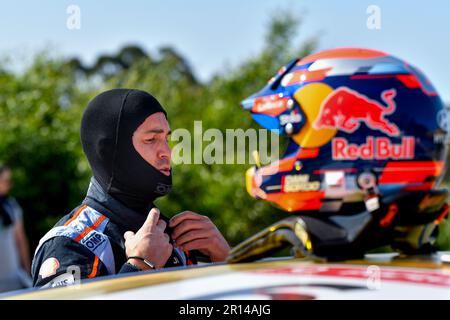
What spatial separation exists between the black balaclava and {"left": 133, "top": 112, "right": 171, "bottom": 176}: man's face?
0.02m

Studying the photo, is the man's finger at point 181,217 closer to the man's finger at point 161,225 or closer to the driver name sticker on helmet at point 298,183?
the man's finger at point 161,225

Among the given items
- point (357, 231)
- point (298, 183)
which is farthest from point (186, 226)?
point (357, 231)

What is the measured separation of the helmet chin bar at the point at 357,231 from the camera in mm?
2393

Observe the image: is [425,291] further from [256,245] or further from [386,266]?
[256,245]

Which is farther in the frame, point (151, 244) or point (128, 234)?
point (128, 234)

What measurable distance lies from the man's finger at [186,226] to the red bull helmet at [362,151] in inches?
25.2

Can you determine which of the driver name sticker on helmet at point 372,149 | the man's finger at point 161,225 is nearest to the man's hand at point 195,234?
the man's finger at point 161,225

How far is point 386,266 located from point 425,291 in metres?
0.35

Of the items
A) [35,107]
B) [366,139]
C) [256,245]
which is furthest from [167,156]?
[35,107]

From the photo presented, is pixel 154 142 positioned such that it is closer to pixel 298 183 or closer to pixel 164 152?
pixel 164 152

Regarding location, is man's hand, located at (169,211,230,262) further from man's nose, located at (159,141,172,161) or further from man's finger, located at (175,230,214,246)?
man's nose, located at (159,141,172,161)

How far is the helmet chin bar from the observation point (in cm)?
239

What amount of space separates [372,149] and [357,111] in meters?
0.13

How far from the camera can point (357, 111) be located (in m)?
2.42
